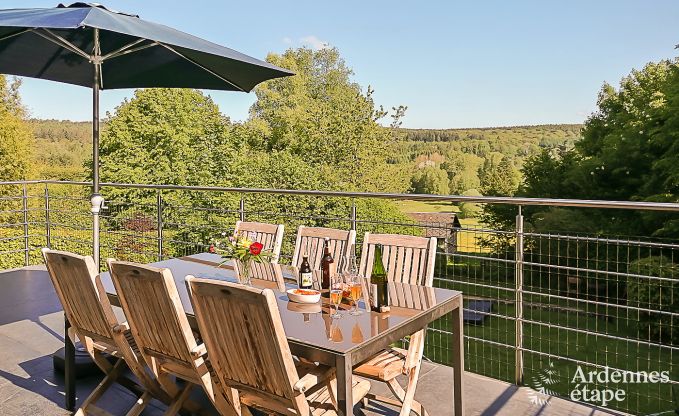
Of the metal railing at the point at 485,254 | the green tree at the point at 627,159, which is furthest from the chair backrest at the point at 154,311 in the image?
the green tree at the point at 627,159

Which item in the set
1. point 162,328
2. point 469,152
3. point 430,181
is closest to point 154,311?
point 162,328

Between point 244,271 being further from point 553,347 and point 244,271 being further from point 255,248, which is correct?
point 553,347

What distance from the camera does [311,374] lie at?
93.7 inches

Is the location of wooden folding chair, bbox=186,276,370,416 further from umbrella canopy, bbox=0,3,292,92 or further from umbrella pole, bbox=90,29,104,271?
umbrella pole, bbox=90,29,104,271

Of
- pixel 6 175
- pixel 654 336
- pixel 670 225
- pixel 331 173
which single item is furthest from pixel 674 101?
pixel 6 175

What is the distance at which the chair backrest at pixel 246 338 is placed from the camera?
6.12 ft

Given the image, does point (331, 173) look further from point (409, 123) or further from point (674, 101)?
point (674, 101)

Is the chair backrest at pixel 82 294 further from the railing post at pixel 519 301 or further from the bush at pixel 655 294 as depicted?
the bush at pixel 655 294

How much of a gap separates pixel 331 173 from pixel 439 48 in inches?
537

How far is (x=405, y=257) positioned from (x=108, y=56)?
227 centimetres

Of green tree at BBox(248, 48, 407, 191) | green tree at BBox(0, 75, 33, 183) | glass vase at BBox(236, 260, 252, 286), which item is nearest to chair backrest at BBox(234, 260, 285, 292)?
glass vase at BBox(236, 260, 252, 286)

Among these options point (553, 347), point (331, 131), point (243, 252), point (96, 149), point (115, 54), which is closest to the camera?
point (243, 252)

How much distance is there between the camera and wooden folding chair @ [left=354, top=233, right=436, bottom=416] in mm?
2635

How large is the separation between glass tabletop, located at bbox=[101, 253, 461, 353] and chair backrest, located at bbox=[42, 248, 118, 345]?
169 millimetres
